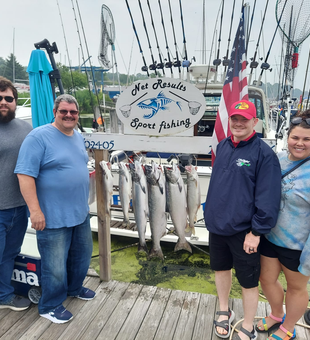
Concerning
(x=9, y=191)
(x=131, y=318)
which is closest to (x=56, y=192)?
(x=9, y=191)

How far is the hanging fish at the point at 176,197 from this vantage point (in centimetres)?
217

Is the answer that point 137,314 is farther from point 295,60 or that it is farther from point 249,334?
point 295,60

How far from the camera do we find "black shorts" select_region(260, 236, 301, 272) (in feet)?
5.87

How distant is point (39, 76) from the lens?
3480 mm

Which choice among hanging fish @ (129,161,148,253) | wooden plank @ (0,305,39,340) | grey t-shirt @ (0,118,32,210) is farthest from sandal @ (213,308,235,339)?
grey t-shirt @ (0,118,32,210)

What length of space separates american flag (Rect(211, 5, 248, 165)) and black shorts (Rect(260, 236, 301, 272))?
0.88 m

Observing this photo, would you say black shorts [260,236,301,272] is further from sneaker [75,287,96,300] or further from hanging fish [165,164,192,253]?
sneaker [75,287,96,300]

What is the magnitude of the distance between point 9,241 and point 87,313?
1.01 m

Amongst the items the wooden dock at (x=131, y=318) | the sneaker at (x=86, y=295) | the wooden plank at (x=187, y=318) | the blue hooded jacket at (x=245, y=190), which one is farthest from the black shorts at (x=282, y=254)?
the sneaker at (x=86, y=295)

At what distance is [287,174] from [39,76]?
128 inches

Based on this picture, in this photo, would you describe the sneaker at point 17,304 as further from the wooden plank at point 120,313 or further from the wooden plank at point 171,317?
the wooden plank at point 171,317

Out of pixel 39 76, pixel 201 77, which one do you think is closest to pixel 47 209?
pixel 39 76

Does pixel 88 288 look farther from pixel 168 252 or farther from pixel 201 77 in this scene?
pixel 201 77

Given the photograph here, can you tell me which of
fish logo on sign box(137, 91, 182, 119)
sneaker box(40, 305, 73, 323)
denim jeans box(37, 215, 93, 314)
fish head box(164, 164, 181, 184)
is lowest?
sneaker box(40, 305, 73, 323)
